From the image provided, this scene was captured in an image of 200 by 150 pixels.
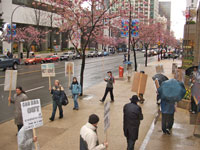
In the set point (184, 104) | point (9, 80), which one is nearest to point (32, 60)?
point (9, 80)

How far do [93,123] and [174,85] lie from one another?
462 cm

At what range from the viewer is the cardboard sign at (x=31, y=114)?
18.9ft

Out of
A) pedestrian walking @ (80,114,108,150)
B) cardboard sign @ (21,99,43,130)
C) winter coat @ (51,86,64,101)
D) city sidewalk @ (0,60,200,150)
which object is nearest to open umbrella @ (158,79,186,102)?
city sidewalk @ (0,60,200,150)

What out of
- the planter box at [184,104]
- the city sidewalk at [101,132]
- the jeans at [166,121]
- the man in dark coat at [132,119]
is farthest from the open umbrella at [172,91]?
the planter box at [184,104]

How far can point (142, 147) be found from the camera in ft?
25.8

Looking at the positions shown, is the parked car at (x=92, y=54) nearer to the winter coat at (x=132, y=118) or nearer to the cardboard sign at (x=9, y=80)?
the cardboard sign at (x=9, y=80)

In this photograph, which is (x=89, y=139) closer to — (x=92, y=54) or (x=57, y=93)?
(x=57, y=93)

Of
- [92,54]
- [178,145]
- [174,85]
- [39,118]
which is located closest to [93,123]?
[39,118]

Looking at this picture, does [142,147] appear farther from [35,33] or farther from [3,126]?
[35,33]

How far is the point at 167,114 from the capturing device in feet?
29.0

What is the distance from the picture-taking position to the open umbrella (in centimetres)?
862

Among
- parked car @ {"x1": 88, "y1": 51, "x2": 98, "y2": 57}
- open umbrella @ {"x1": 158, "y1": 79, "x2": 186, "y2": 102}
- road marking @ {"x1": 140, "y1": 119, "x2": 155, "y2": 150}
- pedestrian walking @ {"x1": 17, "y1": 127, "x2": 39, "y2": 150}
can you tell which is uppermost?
parked car @ {"x1": 88, "y1": 51, "x2": 98, "y2": 57}

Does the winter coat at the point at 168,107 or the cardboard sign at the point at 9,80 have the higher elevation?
the cardboard sign at the point at 9,80

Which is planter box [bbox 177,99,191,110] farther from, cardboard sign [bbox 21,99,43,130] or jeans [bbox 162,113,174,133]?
cardboard sign [bbox 21,99,43,130]
